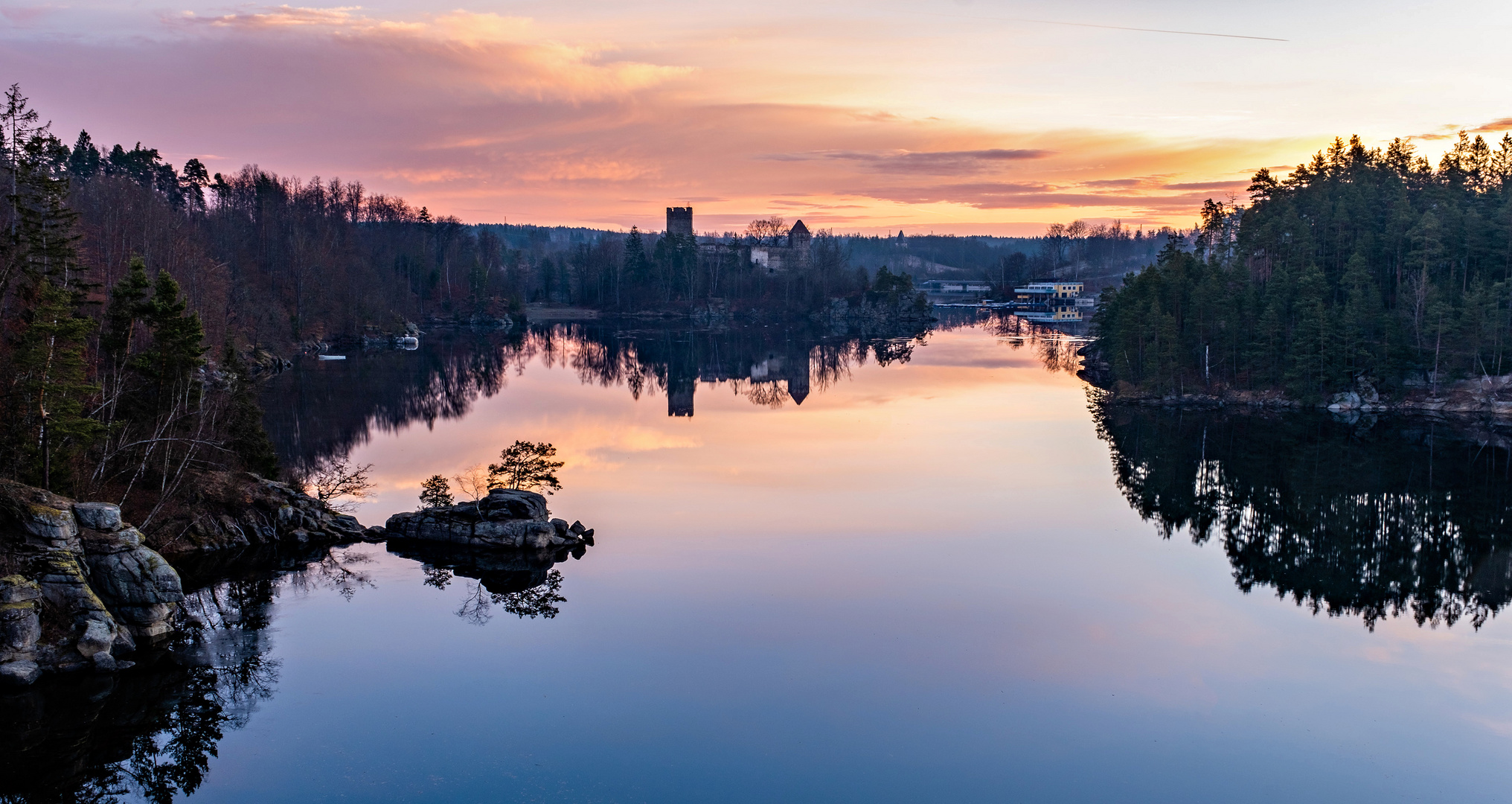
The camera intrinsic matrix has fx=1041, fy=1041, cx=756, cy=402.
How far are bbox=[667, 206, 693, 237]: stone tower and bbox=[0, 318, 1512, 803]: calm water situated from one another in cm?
14029

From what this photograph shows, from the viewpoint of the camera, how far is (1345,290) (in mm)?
61875

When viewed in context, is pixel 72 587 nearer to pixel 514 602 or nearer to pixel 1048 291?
pixel 514 602

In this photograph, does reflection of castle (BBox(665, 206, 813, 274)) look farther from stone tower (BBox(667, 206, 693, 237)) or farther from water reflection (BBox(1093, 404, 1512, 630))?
water reflection (BBox(1093, 404, 1512, 630))

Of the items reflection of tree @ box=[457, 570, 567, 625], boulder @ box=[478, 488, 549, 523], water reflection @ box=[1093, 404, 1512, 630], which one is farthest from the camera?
boulder @ box=[478, 488, 549, 523]

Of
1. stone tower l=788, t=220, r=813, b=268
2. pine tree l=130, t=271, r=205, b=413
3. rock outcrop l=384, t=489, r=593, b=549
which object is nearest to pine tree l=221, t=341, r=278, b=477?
pine tree l=130, t=271, r=205, b=413

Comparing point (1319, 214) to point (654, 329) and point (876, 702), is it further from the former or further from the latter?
point (654, 329)

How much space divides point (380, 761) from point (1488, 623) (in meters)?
26.3

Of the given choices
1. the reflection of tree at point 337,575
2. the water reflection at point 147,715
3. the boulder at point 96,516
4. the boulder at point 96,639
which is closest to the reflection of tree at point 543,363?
the reflection of tree at point 337,575

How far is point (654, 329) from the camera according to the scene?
134250 mm

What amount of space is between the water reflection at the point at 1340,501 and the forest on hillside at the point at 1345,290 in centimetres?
468

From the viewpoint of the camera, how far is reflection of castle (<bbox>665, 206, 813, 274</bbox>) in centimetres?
16475

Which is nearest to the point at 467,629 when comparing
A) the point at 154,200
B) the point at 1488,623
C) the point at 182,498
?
the point at 182,498

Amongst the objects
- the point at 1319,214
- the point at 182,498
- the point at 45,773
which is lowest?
the point at 45,773

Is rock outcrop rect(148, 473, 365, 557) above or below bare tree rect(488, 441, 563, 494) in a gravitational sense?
below
